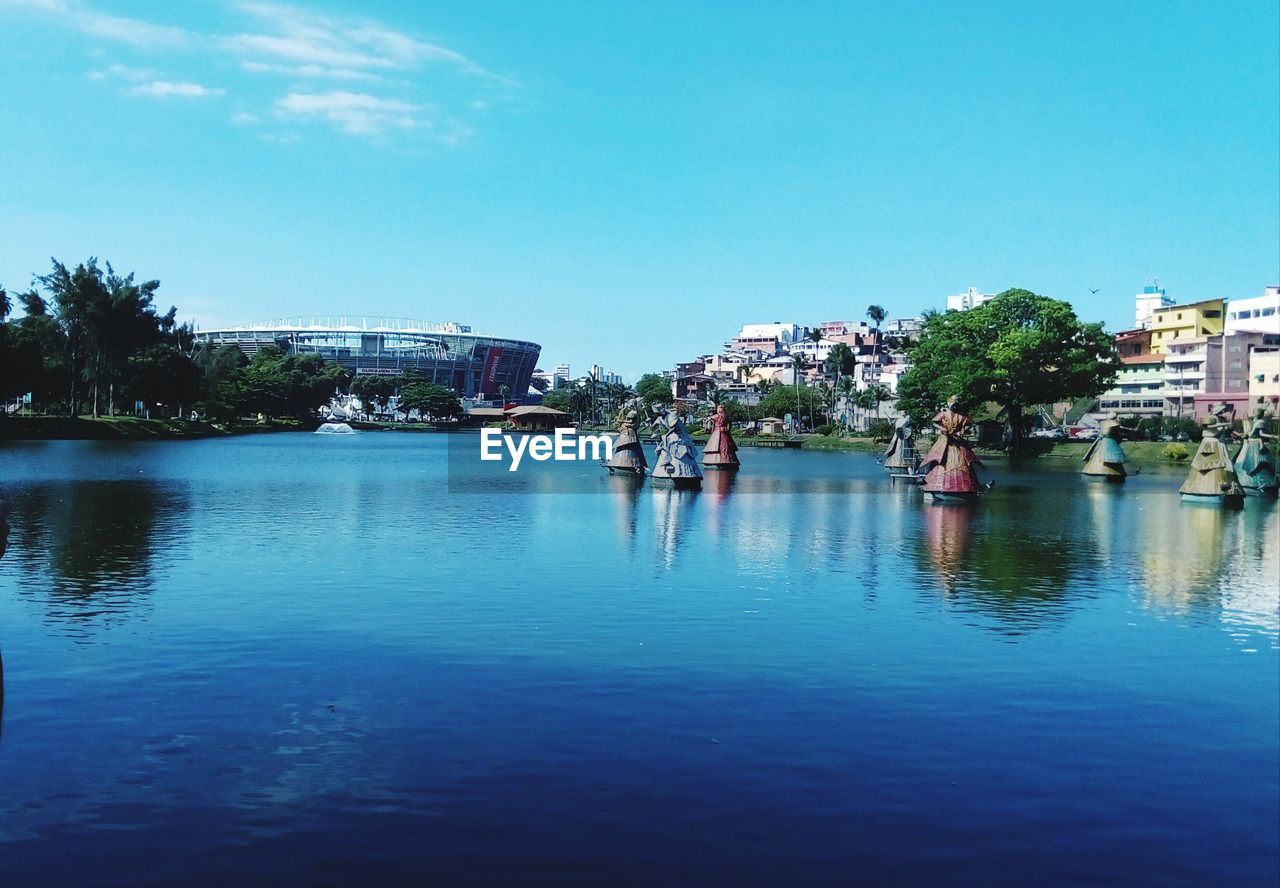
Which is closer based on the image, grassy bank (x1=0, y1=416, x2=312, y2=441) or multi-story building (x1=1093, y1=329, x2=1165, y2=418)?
grassy bank (x1=0, y1=416, x2=312, y2=441)

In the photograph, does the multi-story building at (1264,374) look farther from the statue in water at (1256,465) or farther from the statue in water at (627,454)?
the statue in water at (627,454)

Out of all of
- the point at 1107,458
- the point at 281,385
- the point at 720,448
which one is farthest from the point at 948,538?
the point at 281,385

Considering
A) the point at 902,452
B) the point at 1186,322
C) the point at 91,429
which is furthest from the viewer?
the point at 1186,322

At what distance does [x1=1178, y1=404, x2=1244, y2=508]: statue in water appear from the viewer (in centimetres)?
4120

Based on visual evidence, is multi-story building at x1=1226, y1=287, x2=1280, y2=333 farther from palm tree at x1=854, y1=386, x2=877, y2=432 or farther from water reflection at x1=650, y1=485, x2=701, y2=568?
water reflection at x1=650, y1=485, x2=701, y2=568

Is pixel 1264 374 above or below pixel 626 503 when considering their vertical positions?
above

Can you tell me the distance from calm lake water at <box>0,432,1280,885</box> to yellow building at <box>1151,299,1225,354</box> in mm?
92945

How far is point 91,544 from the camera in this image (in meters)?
24.2

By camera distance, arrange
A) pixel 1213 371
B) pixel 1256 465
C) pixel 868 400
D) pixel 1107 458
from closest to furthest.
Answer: pixel 1256 465 < pixel 1107 458 < pixel 1213 371 < pixel 868 400

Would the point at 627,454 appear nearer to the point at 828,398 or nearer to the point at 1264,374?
the point at 1264,374

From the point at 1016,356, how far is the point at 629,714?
6620 cm

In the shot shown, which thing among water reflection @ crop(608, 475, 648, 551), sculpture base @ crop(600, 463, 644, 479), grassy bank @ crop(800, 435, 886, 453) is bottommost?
water reflection @ crop(608, 475, 648, 551)

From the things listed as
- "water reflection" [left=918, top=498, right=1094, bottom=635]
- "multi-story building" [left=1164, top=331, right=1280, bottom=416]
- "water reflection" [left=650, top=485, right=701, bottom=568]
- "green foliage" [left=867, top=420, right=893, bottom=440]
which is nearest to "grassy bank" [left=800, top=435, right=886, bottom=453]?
"green foliage" [left=867, top=420, right=893, bottom=440]

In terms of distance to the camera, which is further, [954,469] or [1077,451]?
[1077,451]
